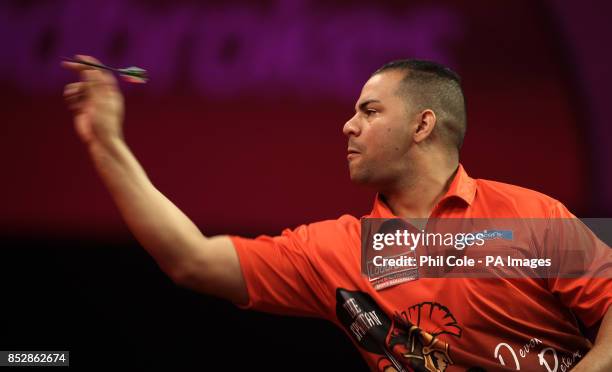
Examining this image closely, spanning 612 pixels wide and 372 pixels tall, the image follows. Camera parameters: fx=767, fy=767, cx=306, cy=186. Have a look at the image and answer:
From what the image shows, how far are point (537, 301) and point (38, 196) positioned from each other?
1688 millimetres

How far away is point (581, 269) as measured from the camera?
1.87m

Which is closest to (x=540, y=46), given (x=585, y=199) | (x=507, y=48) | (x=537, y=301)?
(x=507, y=48)

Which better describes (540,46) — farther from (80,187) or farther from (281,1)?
(80,187)

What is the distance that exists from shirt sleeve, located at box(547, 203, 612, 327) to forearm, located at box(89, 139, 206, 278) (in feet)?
3.01

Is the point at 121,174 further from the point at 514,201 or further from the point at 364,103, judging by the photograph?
the point at 514,201

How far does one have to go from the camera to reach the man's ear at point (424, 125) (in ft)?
6.95

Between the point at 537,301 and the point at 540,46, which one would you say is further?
the point at 540,46

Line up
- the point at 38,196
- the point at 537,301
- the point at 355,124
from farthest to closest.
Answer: the point at 38,196, the point at 355,124, the point at 537,301

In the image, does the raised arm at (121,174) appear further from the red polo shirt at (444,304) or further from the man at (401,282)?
the red polo shirt at (444,304)

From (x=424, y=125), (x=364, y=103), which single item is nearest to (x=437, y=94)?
(x=424, y=125)

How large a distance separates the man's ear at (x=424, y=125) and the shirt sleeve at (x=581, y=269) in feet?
1.32

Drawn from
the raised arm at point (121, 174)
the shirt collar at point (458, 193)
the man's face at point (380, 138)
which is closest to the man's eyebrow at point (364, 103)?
the man's face at point (380, 138)

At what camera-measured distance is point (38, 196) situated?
2641 mm

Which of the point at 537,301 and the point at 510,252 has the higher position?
the point at 510,252
